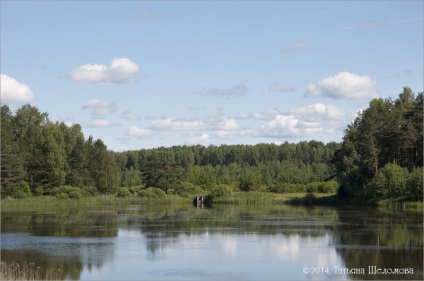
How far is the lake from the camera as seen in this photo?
24641mm

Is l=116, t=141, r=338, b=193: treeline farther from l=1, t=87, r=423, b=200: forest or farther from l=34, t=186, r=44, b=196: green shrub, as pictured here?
l=34, t=186, r=44, b=196: green shrub

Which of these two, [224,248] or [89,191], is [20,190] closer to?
[89,191]

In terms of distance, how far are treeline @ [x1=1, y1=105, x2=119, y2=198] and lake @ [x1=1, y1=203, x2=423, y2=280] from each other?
99.4 ft

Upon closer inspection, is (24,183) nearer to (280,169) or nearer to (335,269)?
(335,269)

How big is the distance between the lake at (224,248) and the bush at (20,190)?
27726 mm

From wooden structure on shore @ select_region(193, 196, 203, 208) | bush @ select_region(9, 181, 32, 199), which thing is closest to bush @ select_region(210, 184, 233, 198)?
wooden structure on shore @ select_region(193, 196, 203, 208)

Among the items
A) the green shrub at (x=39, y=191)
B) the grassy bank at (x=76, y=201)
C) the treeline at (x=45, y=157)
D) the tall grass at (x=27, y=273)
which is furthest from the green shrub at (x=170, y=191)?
the tall grass at (x=27, y=273)

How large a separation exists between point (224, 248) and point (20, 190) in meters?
52.0

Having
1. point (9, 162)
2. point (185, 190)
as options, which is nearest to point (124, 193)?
point (185, 190)

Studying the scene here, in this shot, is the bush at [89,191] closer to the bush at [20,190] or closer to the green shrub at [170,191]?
the bush at [20,190]

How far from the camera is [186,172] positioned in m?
111

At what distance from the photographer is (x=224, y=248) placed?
31891mm

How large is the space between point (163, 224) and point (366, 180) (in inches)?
1404

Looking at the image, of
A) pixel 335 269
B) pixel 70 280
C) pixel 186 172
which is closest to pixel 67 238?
pixel 70 280
